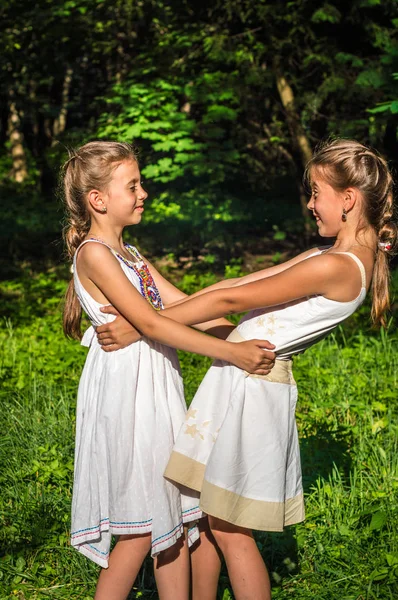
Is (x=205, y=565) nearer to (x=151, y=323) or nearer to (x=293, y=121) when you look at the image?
(x=151, y=323)

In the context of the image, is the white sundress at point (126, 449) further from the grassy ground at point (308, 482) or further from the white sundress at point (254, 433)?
the grassy ground at point (308, 482)

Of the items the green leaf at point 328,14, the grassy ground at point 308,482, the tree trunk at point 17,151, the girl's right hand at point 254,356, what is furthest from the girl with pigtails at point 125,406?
the tree trunk at point 17,151

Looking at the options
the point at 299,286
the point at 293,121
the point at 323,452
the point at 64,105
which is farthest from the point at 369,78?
the point at 64,105

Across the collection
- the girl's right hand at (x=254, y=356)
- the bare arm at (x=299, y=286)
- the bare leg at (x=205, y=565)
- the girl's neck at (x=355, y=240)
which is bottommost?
the bare leg at (x=205, y=565)

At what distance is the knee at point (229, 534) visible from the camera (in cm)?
255

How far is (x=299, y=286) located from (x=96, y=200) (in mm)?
783

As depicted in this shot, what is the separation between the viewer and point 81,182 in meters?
2.68

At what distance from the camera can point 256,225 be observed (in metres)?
11.7

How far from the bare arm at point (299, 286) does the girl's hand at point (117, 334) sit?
292mm

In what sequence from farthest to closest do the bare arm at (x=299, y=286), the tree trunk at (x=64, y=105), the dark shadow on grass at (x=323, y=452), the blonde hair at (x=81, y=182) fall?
the tree trunk at (x=64, y=105) → the dark shadow on grass at (x=323, y=452) → the blonde hair at (x=81, y=182) → the bare arm at (x=299, y=286)

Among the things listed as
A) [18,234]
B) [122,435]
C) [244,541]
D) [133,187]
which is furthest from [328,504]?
[18,234]

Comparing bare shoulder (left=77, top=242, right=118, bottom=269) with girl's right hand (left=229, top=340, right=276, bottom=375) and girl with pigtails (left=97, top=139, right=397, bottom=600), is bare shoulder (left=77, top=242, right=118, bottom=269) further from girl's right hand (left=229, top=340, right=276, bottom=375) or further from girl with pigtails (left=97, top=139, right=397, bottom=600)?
girl's right hand (left=229, top=340, right=276, bottom=375)

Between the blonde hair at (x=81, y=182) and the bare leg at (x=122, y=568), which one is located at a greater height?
the blonde hair at (x=81, y=182)

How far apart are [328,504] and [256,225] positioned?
8380 mm
